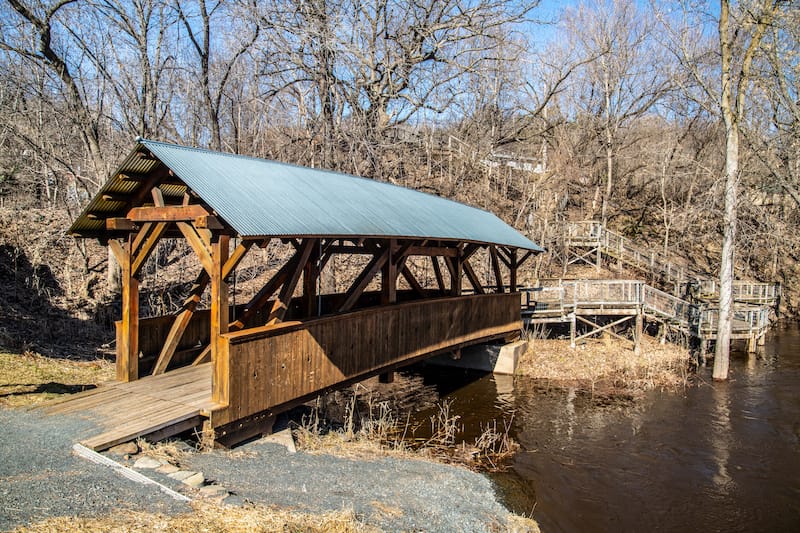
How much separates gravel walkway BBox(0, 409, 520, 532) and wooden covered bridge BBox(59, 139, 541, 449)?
53cm

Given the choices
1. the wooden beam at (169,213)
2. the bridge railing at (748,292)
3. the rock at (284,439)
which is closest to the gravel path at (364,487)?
the rock at (284,439)

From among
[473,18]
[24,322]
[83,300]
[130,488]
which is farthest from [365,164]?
[130,488]

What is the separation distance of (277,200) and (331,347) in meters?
2.88

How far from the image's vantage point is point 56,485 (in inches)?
219

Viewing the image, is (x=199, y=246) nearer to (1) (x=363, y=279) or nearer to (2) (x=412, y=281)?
(1) (x=363, y=279)

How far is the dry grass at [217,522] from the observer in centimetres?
482

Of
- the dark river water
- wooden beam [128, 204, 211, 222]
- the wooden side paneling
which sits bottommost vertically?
the dark river water

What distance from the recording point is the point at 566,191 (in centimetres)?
3412

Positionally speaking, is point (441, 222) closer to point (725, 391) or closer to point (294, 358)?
point (294, 358)

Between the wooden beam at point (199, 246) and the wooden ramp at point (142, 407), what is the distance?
2.04 meters

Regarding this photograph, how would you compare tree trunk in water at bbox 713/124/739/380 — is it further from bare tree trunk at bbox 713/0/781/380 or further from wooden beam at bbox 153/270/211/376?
wooden beam at bbox 153/270/211/376

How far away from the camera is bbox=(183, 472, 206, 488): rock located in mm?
6156

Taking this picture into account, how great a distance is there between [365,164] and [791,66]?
15.1m

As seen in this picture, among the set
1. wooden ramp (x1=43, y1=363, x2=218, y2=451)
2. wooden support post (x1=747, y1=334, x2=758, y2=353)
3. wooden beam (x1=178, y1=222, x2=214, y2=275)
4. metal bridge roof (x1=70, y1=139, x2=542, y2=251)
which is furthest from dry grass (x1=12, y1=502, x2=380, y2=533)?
wooden support post (x1=747, y1=334, x2=758, y2=353)
